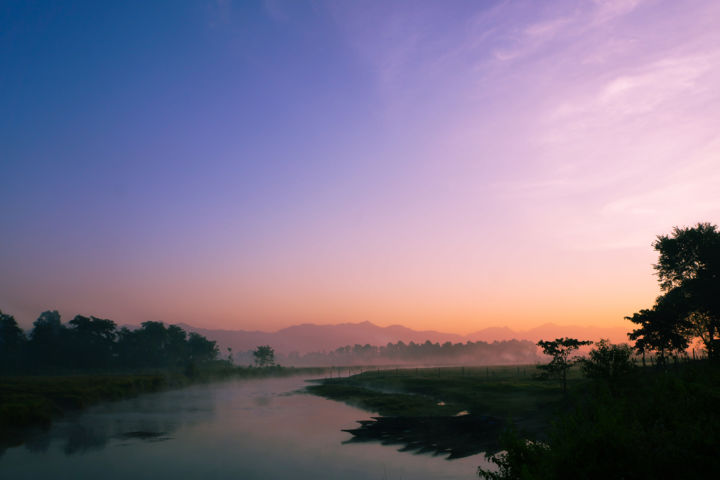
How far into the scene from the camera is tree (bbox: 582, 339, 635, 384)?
115 ft

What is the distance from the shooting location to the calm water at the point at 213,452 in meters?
35.0

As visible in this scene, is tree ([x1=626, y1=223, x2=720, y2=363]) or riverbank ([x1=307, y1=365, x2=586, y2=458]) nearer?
riverbank ([x1=307, y1=365, x2=586, y2=458])

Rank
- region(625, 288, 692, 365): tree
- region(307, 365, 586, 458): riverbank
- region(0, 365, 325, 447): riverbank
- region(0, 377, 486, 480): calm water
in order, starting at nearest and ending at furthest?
region(0, 377, 486, 480): calm water < region(307, 365, 586, 458): riverbank < region(0, 365, 325, 447): riverbank < region(625, 288, 692, 365): tree

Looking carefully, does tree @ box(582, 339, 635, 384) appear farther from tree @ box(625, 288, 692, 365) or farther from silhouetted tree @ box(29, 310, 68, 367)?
silhouetted tree @ box(29, 310, 68, 367)

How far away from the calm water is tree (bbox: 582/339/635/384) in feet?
42.1

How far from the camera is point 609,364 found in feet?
118

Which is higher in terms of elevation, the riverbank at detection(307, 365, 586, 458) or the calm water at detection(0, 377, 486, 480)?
the riverbank at detection(307, 365, 586, 458)

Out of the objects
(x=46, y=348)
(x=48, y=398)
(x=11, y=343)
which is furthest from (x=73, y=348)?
(x=48, y=398)

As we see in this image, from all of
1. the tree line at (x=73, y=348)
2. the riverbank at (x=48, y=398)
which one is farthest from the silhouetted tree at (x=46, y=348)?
the riverbank at (x=48, y=398)

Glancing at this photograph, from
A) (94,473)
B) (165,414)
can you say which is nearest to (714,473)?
(94,473)

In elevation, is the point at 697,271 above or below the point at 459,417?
above

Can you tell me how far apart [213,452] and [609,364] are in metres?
40.1

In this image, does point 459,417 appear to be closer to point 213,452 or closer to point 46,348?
point 213,452

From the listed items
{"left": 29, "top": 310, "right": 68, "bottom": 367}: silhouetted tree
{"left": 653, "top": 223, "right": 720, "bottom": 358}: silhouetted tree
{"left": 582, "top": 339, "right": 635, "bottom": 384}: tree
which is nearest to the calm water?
{"left": 582, "top": 339, "right": 635, "bottom": 384}: tree
